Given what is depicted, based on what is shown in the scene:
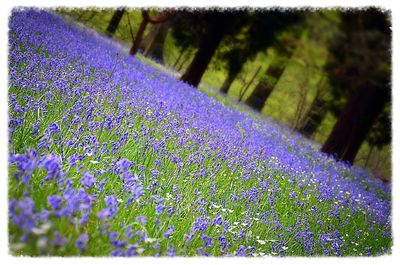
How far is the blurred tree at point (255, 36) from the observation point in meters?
5.51

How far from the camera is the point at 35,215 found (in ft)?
5.60

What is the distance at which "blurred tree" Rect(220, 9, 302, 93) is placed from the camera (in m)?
5.51

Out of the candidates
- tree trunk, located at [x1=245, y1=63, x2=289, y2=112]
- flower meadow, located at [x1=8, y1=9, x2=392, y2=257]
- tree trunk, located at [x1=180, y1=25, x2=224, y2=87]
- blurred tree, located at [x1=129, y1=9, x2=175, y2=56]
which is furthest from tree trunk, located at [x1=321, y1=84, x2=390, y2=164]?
blurred tree, located at [x1=129, y1=9, x2=175, y2=56]

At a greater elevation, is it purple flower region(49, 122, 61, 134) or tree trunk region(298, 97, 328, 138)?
tree trunk region(298, 97, 328, 138)

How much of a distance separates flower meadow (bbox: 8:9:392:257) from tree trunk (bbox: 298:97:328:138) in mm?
11096

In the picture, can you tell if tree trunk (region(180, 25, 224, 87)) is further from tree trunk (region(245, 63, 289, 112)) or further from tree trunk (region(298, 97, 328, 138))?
tree trunk (region(298, 97, 328, 138))

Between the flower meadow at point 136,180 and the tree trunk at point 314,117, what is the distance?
11096mm

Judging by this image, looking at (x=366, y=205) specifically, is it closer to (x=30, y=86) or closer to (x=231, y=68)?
(x=30, y=86)

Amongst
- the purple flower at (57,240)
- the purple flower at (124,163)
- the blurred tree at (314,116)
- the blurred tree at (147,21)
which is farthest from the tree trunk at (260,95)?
the purple flower at (57,240)

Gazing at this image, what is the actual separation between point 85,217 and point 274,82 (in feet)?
53.4

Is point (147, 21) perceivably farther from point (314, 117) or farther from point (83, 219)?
point (314, 117)

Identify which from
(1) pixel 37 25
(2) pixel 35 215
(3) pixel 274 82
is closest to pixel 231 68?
(3) pixel 274 82

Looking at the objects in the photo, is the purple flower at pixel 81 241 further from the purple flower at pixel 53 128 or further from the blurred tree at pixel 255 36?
the blurred tree at pixel 255 36

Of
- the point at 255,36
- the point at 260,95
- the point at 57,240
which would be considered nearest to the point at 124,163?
the point at 57,240
